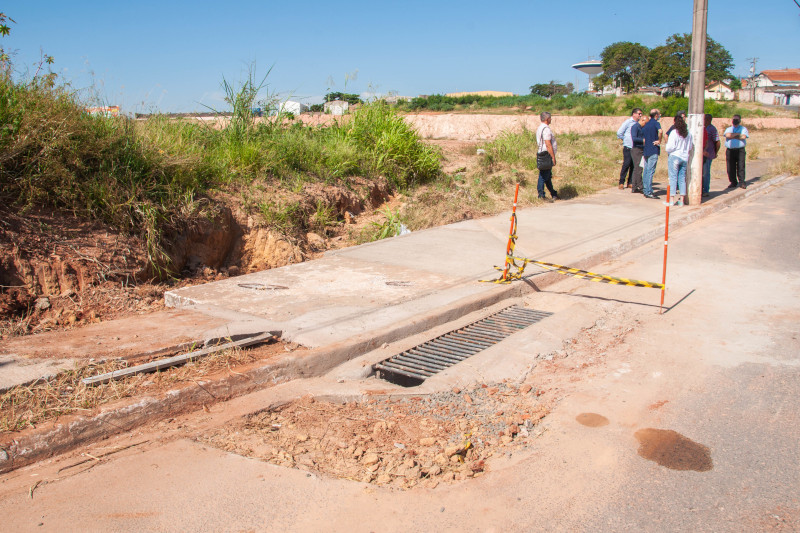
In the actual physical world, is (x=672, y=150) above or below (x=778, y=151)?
above

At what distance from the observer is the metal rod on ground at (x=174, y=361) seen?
4223 millimetres

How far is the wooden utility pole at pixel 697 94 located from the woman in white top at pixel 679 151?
211mm

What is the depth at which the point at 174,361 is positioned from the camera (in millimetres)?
4586

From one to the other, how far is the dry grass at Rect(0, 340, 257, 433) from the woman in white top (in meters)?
10.1

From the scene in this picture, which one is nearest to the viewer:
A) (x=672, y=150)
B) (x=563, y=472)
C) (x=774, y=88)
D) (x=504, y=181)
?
(x=563, y=472)

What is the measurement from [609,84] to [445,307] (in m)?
96.3

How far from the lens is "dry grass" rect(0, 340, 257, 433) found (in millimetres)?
3760

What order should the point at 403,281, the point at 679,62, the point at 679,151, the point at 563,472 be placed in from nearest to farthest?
the point at 563,472
the point at 403,281
the point at 679,151
the point at 679,62

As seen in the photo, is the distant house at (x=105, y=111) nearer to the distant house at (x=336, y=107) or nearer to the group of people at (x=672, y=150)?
the distant house at (x=336, y=107)

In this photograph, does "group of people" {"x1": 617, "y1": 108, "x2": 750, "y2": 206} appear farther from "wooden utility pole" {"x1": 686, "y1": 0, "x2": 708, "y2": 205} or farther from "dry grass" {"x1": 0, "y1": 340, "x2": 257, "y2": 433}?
"dry grass" {"x1": 0, "y1": 340, "x2": 257, "y2": 433}

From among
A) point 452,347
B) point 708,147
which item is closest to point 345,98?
point 708,147

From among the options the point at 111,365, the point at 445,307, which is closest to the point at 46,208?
the point at 111,365

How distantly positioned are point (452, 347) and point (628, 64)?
95.1 meters

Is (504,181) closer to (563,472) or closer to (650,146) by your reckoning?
(650,146)
